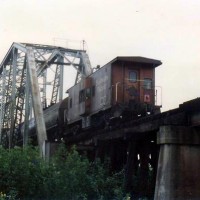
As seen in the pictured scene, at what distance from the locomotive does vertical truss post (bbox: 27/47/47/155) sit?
220 centimetres

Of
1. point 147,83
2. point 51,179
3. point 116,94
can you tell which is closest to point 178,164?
point 51,179

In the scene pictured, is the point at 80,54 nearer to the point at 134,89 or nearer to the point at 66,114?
the point at 66,114

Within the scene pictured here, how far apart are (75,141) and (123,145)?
394 centimetres

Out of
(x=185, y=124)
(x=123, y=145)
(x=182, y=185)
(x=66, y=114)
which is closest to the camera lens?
(x=182, y=185)

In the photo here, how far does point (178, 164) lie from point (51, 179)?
4.96 meters

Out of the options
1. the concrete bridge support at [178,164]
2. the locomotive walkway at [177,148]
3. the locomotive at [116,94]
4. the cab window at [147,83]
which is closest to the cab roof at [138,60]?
the locomotive at [116,94]

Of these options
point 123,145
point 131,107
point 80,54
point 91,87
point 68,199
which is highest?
point 80,54

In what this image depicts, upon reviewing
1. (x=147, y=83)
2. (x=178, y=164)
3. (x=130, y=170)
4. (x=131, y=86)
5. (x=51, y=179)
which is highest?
(x=147, y=83)

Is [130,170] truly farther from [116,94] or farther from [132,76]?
[132,76]

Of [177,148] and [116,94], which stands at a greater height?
[116,94]

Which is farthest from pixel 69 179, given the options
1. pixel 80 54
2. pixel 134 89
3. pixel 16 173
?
pixel 80 54

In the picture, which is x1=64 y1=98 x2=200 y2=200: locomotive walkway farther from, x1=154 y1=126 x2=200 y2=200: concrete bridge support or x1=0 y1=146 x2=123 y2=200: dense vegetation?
x1=0 y1=146 x2=123 y2=200: dense vegetation

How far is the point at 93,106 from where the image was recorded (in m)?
23.5

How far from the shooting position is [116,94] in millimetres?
21125
